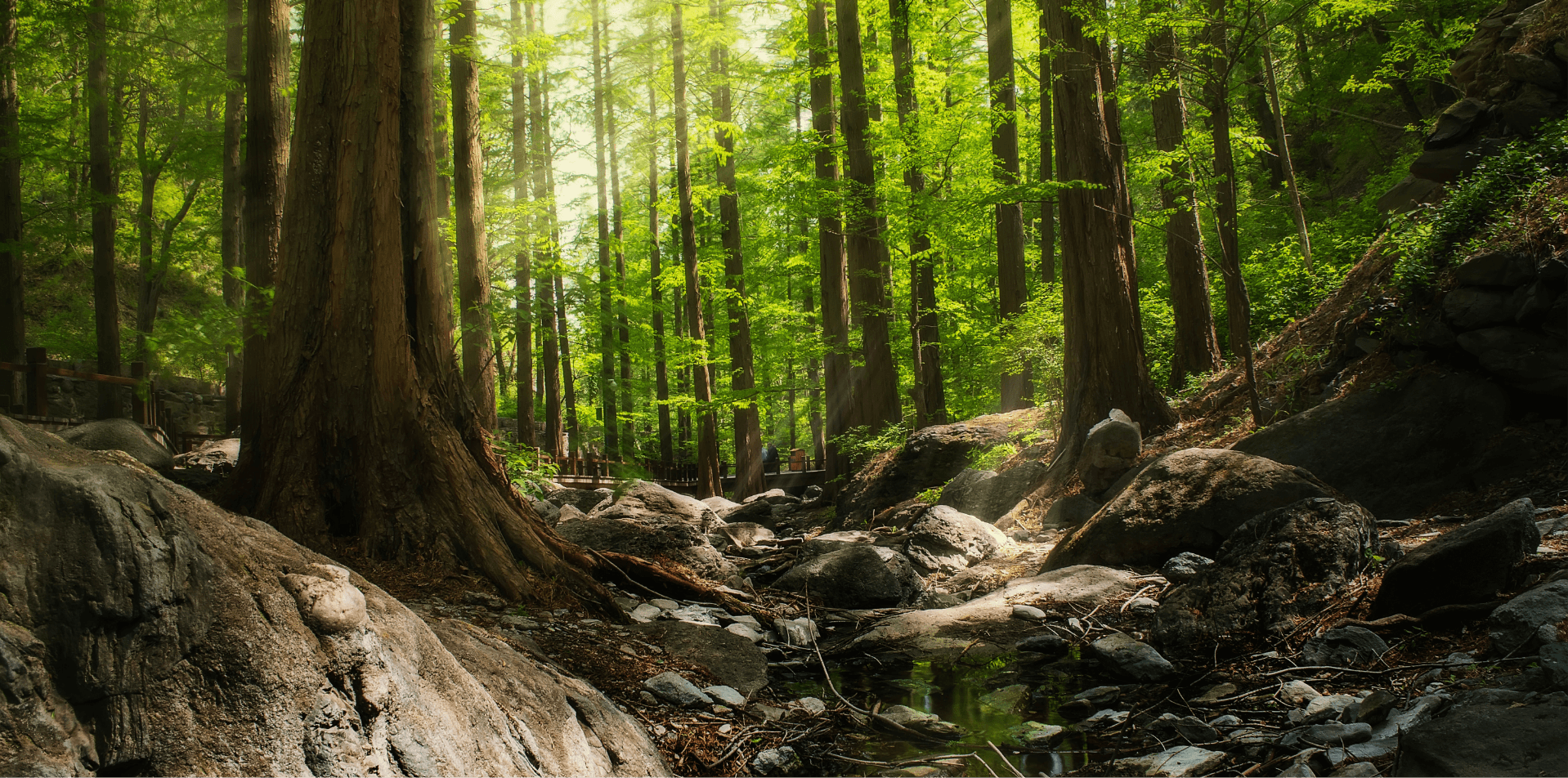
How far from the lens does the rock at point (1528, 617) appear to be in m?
3.52

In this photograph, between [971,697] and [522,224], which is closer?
[971,697]

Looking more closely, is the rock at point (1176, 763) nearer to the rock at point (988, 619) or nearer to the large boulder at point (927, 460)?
the rock at point (988, 619)

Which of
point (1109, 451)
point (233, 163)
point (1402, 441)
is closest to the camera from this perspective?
point (1402, 441)

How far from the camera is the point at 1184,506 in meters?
6.91

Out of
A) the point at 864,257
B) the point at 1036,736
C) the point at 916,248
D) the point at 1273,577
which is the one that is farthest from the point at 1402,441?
the point at 864,257

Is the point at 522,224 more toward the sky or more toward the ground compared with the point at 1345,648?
more toward the sky

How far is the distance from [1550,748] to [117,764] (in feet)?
12.5

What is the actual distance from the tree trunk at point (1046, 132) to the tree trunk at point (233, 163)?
448 inches

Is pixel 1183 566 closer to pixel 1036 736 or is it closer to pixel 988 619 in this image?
pixel 988 619

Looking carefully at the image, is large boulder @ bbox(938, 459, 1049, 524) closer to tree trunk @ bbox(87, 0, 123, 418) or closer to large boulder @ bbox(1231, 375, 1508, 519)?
large boulder @ bbox(1231, 375, 1508, 519)

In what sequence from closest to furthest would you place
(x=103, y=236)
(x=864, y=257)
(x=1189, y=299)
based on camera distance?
(x=1189, y=299), (x=864, y=257), (x=103, y=236)

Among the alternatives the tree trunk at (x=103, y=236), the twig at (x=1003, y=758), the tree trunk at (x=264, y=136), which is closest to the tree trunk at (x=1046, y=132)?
the twig at (x=1003, y=758)

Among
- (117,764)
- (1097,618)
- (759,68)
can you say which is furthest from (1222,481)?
(759,68)

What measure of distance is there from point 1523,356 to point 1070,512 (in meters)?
4.15
